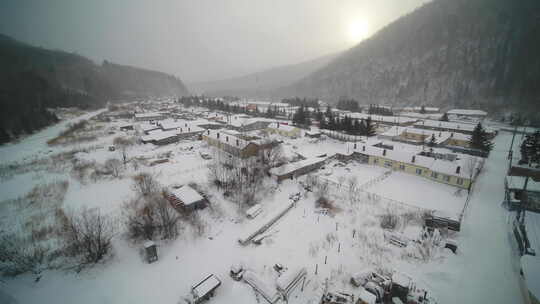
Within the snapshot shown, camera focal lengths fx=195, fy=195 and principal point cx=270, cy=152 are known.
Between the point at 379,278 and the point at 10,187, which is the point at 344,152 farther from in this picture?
the point at 10,187

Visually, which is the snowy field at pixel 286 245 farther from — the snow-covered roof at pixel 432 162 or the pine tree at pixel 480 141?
the pine tree at pixel 480 141

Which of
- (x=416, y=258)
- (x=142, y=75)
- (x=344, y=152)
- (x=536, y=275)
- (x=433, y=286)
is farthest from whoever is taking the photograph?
(x=142, y=75)

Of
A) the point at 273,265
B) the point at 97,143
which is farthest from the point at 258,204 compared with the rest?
the point at 97,143

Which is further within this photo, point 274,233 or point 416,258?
point 274,233

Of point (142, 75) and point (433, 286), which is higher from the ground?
point (142, 75)

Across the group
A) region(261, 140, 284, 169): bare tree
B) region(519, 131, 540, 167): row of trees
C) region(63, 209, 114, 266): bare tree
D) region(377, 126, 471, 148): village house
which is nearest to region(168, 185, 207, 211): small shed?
region(63, 209, 114, 266): bare tree

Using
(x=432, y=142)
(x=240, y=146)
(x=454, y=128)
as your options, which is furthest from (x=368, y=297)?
(x=454, y=128)

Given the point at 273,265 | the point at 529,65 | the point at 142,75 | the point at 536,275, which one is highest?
the point at 142,75

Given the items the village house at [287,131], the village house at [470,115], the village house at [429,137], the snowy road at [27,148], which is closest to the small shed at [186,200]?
the village house at [287,131]
